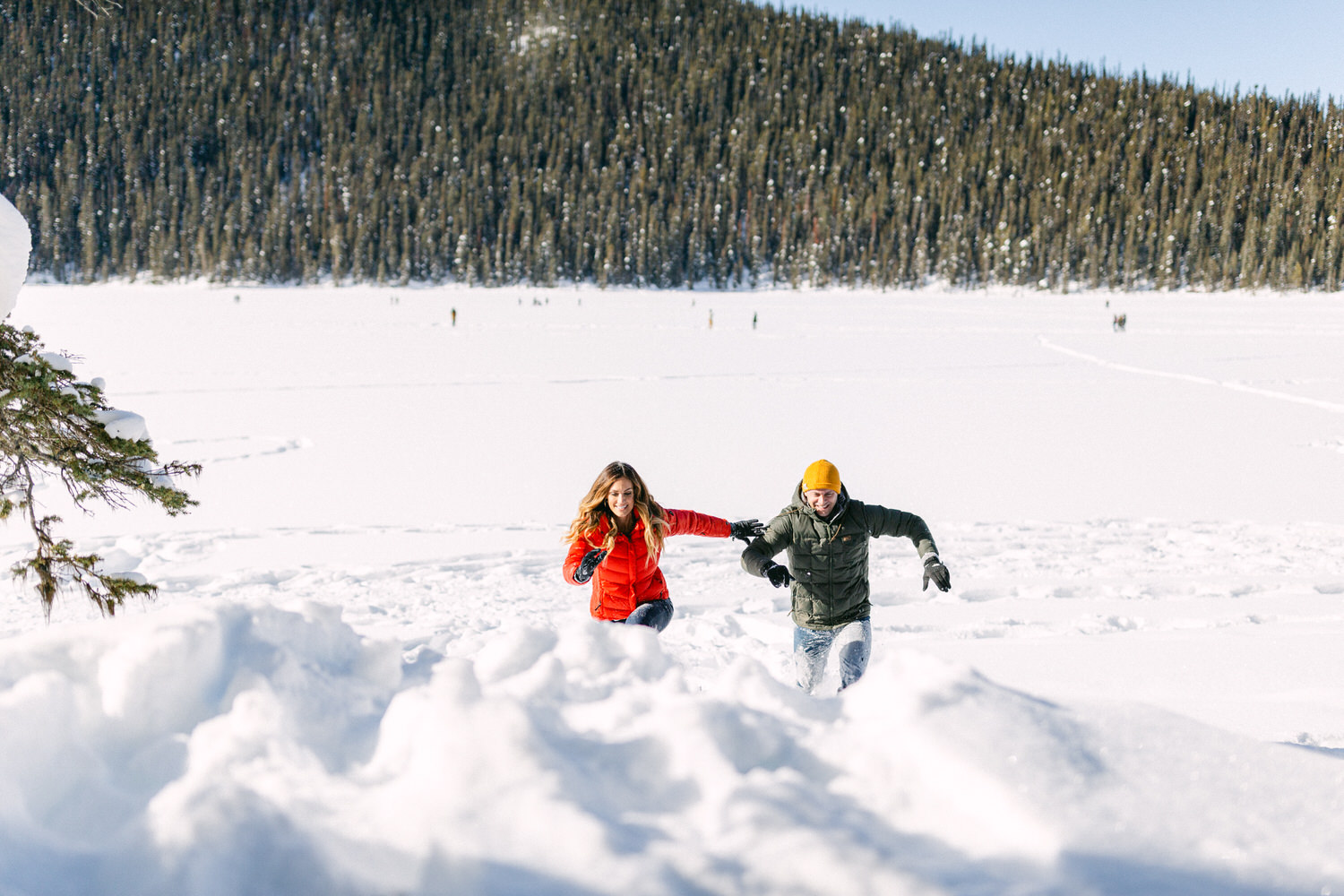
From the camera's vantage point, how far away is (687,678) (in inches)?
92.8

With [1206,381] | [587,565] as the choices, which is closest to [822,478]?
[587,565]

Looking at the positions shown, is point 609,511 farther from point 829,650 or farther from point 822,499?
point 829,650

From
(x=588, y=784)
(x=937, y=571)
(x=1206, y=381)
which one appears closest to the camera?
(x=588, y=784)

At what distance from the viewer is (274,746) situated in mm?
1826

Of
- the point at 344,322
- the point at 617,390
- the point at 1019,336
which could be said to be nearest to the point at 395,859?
the point at 617,390

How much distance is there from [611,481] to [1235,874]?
7.84 feet

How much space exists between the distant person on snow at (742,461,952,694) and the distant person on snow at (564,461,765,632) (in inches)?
16.8

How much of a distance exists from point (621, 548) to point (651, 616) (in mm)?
317

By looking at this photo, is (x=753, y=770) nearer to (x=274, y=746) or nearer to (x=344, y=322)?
(x=274, y=746)

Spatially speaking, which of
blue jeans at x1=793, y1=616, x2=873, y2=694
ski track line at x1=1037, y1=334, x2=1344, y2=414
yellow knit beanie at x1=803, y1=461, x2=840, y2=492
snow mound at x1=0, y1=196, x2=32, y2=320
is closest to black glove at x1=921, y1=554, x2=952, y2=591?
blue jeans at x1=793, y1=616, x2=873, y2=694

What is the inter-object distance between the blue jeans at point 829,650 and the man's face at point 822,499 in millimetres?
525

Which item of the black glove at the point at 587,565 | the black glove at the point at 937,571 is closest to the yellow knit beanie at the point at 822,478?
the black glove at the point at 937,571

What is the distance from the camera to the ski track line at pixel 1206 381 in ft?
48.8

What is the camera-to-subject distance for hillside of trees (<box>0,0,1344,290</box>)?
308 ft
